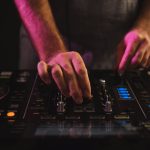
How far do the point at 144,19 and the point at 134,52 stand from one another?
0.35 meters

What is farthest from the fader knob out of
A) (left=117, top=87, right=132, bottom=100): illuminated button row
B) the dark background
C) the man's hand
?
the dark background

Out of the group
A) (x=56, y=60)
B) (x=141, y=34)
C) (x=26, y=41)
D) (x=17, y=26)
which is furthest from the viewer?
(x=17, y=26)

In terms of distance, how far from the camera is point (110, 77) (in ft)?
3.15

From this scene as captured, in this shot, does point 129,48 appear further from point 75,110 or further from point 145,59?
point 75,110

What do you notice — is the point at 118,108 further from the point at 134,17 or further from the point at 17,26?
the point at 17,26

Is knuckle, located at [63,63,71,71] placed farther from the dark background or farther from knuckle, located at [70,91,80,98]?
the dark background

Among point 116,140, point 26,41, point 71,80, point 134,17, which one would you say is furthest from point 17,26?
point 116,140

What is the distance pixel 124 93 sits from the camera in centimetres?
84

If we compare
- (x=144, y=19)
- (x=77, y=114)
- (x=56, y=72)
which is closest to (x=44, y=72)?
(x=56, y=72)

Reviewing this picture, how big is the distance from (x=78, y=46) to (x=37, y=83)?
1.77 feet

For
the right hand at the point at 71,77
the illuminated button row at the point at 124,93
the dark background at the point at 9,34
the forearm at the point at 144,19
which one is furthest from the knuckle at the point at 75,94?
the dark background at the point at 9,34

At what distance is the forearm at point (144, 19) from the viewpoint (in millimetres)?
1214

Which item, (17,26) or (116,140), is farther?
(17,26)

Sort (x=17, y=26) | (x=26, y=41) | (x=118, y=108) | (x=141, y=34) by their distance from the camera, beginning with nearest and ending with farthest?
(x=118, y=108) → (x=141, y=34) → (x=26, y=41) → (x=17, y=26)
